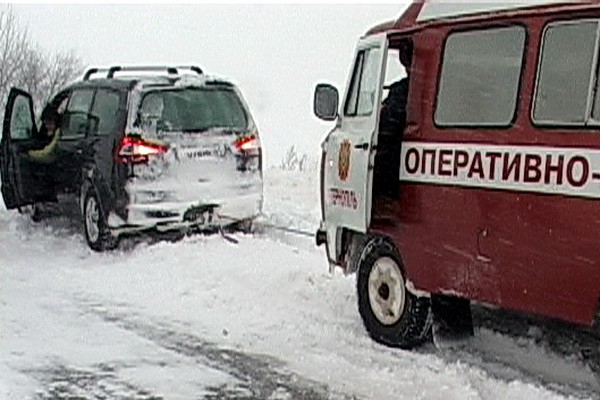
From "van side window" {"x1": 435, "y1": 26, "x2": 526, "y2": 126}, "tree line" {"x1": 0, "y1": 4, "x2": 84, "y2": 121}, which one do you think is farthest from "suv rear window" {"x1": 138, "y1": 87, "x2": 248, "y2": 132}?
"tree line" {"x1": 0, "y1": 4, "x2": 84, "y2": 121}

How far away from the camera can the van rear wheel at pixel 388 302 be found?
295 inches

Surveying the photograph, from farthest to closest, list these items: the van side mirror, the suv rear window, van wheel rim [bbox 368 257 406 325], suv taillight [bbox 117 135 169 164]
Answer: the suv rear window < suv taillight [bbox 117 135 169 164] < the van side mirror < van wheel rim [bbox 368 257 406 325]

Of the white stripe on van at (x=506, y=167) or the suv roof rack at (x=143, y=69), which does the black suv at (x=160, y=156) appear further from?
the white stripe on van at (x=506, y=167)

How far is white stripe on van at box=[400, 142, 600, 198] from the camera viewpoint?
596 cm

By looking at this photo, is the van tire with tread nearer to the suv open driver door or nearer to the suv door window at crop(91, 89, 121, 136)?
Answer: the suv door window at crop(91, 89, 121, 136)

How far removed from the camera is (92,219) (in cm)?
1175

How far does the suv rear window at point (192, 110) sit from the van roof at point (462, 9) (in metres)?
3.82

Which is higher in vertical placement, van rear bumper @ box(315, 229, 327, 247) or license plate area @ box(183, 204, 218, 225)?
van rear bumper @ box(315, 229, 327, 247)

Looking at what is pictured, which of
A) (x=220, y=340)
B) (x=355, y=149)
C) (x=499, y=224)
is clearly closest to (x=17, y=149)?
(x=220, y=340)

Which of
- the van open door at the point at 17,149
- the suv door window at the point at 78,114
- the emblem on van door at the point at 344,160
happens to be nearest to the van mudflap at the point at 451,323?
the emblem on van door at the point at 344,160

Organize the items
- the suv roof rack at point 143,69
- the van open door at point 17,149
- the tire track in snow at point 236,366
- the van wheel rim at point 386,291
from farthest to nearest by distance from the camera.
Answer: the van open door at point 17,149
the suv roof rack at point 143,69
the van wheel rim at point 386,291
the tire track in snow at point 236,366

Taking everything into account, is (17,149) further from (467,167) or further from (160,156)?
(467,167)

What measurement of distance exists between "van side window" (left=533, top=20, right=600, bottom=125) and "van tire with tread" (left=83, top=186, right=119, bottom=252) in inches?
248

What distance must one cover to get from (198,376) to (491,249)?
6.67ft
